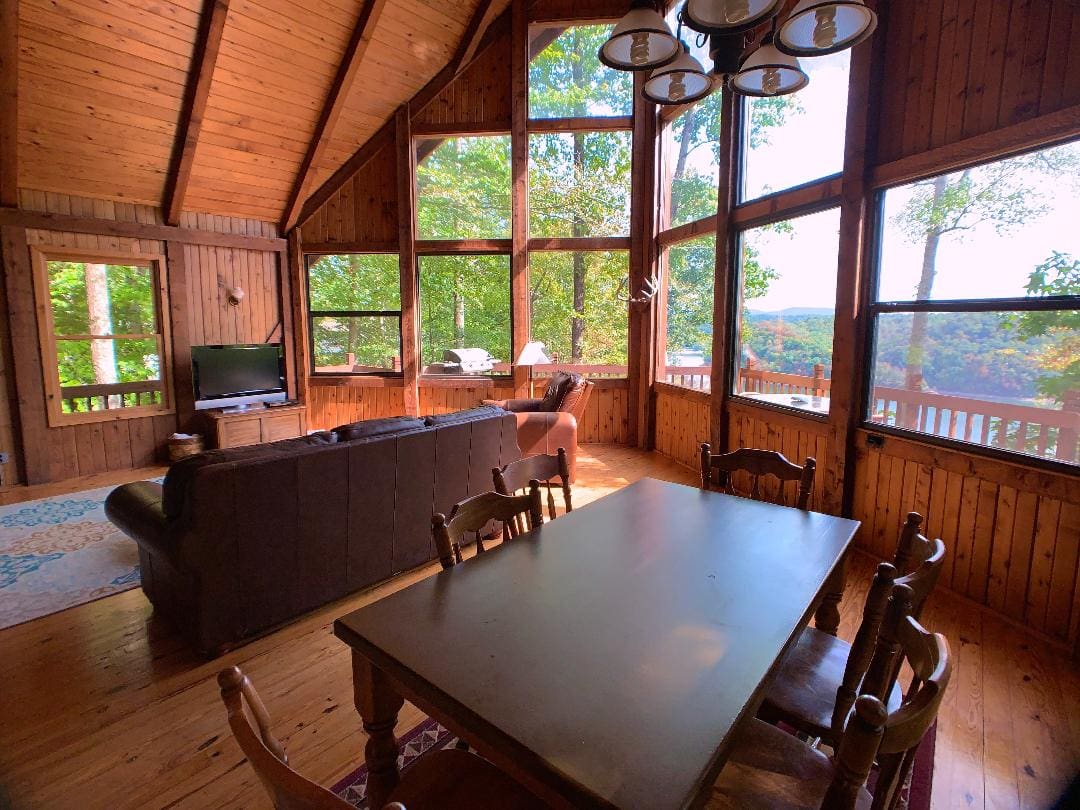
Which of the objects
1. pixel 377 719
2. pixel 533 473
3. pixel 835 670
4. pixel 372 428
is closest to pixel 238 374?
pixel 372 428

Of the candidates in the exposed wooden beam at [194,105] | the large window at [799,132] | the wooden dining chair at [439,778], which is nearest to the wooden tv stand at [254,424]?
the exposed wooden beam at [194,105]

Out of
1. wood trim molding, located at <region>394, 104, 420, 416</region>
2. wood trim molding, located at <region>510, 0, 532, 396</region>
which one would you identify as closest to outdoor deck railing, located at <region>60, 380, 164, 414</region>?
wood trim molding, located at <region>394, 104, 420, 416</region>

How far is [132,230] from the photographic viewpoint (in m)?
5.41

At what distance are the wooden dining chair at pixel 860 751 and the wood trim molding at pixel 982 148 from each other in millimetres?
2591

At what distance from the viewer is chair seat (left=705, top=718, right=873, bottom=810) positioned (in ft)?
3.64

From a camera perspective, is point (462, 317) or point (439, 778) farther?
point (462, 317)

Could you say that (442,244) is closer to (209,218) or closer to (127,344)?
(209,218)

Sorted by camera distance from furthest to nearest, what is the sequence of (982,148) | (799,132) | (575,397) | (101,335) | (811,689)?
(101,335) → (575,397) → (799,132) → (982,148) → (811,689)

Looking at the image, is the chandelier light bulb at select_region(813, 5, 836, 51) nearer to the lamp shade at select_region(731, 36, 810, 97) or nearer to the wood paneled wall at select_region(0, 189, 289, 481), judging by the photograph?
the lamp shade at select_region(731, 36, 810, 97)

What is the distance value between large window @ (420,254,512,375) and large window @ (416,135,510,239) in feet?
1.24

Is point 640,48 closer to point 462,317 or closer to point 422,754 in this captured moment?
point 422,754

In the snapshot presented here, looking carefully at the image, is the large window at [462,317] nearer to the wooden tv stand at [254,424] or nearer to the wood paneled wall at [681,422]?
the wooden tv stand at [254,424]

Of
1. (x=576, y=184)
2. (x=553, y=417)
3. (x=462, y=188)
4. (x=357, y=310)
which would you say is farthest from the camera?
(x=357, y=310)

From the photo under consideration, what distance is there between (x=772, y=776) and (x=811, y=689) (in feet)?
1.24
